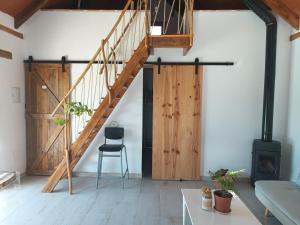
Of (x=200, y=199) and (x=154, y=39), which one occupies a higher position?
(x=154, y=39)

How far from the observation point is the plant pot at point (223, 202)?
7.83 feet

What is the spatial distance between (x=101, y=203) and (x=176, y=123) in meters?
1.90

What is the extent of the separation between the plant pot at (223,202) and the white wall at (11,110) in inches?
139

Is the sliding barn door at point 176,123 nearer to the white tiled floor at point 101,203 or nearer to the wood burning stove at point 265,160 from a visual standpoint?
the white tiled floor at point 101,203

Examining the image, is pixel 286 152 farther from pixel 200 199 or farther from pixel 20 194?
pixel 20 194

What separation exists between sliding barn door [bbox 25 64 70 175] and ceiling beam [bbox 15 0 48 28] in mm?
767

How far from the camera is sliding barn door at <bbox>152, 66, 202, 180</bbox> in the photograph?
15.2ft

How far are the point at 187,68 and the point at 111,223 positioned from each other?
112 inches

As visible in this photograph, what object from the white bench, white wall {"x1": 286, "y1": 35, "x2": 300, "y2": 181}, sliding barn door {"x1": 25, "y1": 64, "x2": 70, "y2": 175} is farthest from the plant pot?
sliding barn door {"x1": 25, "y1": 64, "x2": 70, "y2": 175}

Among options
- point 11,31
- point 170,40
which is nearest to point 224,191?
point 170,40

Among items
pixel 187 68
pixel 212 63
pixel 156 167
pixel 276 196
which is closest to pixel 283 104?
pixel 212 63

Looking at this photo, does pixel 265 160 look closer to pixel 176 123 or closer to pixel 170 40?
pixel 176 123

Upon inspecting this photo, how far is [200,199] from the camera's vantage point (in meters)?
2.71

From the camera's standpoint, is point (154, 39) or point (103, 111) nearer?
point (154, 39)
